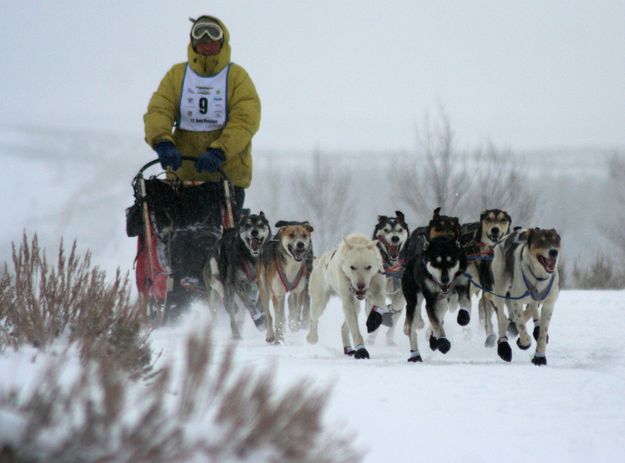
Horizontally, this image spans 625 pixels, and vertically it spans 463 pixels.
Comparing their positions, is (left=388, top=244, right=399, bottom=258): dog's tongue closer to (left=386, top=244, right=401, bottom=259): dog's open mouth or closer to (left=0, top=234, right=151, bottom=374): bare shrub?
(left=386, top=244, right=401, bottom=259): dog's open mouth

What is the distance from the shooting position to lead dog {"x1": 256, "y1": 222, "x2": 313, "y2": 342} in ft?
26.4

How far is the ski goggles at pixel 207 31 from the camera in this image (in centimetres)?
820

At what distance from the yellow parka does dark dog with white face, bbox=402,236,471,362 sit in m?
2.21

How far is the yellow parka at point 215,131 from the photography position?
8.10m

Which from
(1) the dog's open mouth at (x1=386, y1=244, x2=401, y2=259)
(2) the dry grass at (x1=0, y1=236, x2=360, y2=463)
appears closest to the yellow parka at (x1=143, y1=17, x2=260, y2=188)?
(1) the dog's open mouth at (x1=386, y1=244, x2=401, y2=259)

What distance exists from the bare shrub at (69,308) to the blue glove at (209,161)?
2.03 m

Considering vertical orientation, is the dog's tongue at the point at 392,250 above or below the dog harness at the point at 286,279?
above

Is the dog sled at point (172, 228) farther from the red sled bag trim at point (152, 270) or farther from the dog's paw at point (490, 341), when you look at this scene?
the dog's paw at point (490, 341)

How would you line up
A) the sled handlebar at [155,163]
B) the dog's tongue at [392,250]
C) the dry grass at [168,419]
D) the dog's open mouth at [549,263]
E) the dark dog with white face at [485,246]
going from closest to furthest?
the dry grass at [168,419] < the dog's open mouth at [549,263] < the dark dog with white face at [485,246] < the sled handlebar at [155,163] < the dog's tongue at [392,250]

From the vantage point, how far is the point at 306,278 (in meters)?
8.62

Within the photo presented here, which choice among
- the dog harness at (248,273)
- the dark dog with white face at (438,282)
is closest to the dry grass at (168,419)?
the dark dog with white face at (438,282)

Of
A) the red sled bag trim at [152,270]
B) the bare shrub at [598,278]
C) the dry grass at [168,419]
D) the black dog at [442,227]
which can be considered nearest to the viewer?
the dry grass at [168,419]

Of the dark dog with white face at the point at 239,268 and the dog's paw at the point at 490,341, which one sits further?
the dark dog with white face at the point at 239,268

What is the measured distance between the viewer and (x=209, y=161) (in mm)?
7668
